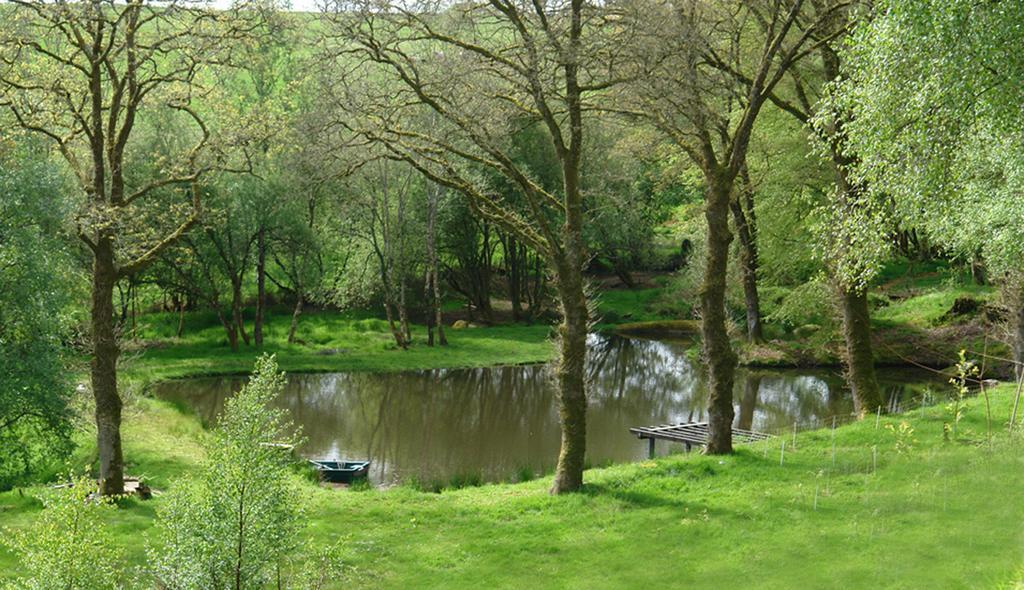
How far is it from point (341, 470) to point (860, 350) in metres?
13.9

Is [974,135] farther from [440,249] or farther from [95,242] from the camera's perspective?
[440,249]

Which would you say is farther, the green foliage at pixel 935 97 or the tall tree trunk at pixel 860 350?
the tall tree trunk at pixel 860 350

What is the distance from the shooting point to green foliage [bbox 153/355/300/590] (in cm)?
1001

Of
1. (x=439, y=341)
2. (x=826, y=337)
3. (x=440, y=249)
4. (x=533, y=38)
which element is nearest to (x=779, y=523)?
(x=533, y=38)

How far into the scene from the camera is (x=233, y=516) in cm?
1022

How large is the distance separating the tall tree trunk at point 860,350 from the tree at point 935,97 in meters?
6.75

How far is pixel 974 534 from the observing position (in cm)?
1417

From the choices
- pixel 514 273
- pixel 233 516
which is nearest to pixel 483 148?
pixel 233 516

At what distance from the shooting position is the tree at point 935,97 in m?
11.5

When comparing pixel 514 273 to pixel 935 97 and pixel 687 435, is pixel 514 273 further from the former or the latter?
pixel 935 97

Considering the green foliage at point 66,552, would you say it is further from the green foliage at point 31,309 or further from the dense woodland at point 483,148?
the green foliage at point 31,309

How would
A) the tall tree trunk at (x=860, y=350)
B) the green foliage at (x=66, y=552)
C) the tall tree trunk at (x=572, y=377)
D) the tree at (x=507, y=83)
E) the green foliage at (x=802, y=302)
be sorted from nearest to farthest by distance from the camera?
the green foliage at (x=66, y=552) < the tree at (x=507, y=83) < the tall tree trunk at (x=572, y=377) < the tall tree trunk at (x=860, y=350) < the green foliage at (x=802, y=302)

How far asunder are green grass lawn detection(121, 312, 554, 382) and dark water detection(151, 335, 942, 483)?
4.08 feet

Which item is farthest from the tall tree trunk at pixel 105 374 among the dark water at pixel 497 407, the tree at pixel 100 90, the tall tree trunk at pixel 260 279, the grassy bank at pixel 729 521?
the tall tree trunk at pixel 260 279
